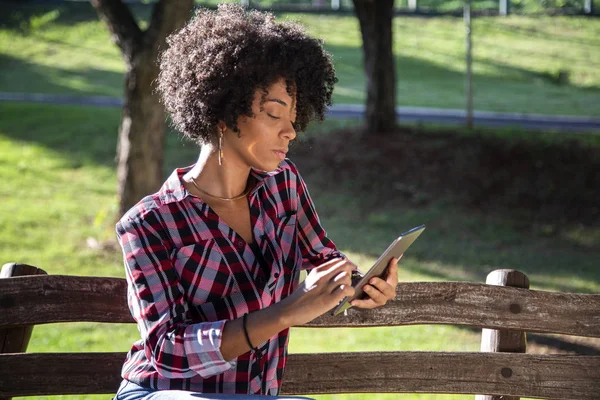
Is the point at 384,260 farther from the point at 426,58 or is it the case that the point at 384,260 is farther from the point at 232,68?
the point at 426,58

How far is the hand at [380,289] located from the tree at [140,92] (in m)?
6.25

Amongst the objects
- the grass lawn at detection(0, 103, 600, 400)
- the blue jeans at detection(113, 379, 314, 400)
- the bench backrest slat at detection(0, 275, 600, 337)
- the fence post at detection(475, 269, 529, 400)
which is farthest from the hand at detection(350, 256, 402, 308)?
the grass lawn at detection(0, 103, 600, 400)

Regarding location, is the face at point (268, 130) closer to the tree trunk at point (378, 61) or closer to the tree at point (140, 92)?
the tree at point (140, 92)

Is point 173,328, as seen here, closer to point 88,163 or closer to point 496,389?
point 496,389

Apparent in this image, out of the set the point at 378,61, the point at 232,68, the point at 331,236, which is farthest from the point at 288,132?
the point at 378,61

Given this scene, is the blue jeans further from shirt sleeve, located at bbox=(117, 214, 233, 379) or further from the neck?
the neck

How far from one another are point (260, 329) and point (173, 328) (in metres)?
0.26

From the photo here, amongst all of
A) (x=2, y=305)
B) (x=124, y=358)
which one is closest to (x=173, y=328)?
(x=124, y=358)

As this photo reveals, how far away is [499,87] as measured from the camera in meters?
23.1

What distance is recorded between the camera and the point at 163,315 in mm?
2523

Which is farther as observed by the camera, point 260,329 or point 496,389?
point 496,389

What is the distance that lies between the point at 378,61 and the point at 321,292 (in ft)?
37.2

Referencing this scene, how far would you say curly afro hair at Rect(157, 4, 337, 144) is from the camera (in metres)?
2.78

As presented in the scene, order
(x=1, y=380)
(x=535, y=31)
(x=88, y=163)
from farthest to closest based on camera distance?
(x=535, y=31) < (x=88, y=163) < (x=1, y=380)
